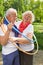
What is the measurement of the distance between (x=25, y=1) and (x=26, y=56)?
9497 mm

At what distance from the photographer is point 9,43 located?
3248 millimetres

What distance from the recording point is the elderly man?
3.16 meters

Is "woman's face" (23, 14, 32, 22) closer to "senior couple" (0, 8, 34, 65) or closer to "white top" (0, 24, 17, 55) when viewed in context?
"senior couple" (0, 8, 34, 65)

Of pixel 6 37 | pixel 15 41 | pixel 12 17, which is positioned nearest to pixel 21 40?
pixel 15 41

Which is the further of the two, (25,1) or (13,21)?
(25,1)

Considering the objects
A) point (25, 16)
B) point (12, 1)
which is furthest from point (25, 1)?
point (25, 16)

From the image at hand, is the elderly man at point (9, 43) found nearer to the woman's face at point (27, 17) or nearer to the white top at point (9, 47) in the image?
the white top at point (9, 47)

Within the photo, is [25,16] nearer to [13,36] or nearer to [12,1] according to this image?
[13,36]

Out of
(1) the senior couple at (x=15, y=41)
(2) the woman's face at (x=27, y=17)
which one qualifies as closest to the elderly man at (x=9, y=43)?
(1) the senior couple at (x=15, y=41)

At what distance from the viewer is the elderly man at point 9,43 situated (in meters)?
3.16

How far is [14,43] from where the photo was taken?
10.5 ft

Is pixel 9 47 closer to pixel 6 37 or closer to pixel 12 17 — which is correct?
pixel 6 37

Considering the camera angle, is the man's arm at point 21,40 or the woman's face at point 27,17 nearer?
the man's arm at point 21,40

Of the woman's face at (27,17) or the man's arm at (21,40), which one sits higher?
the woman's face at (27,17)
